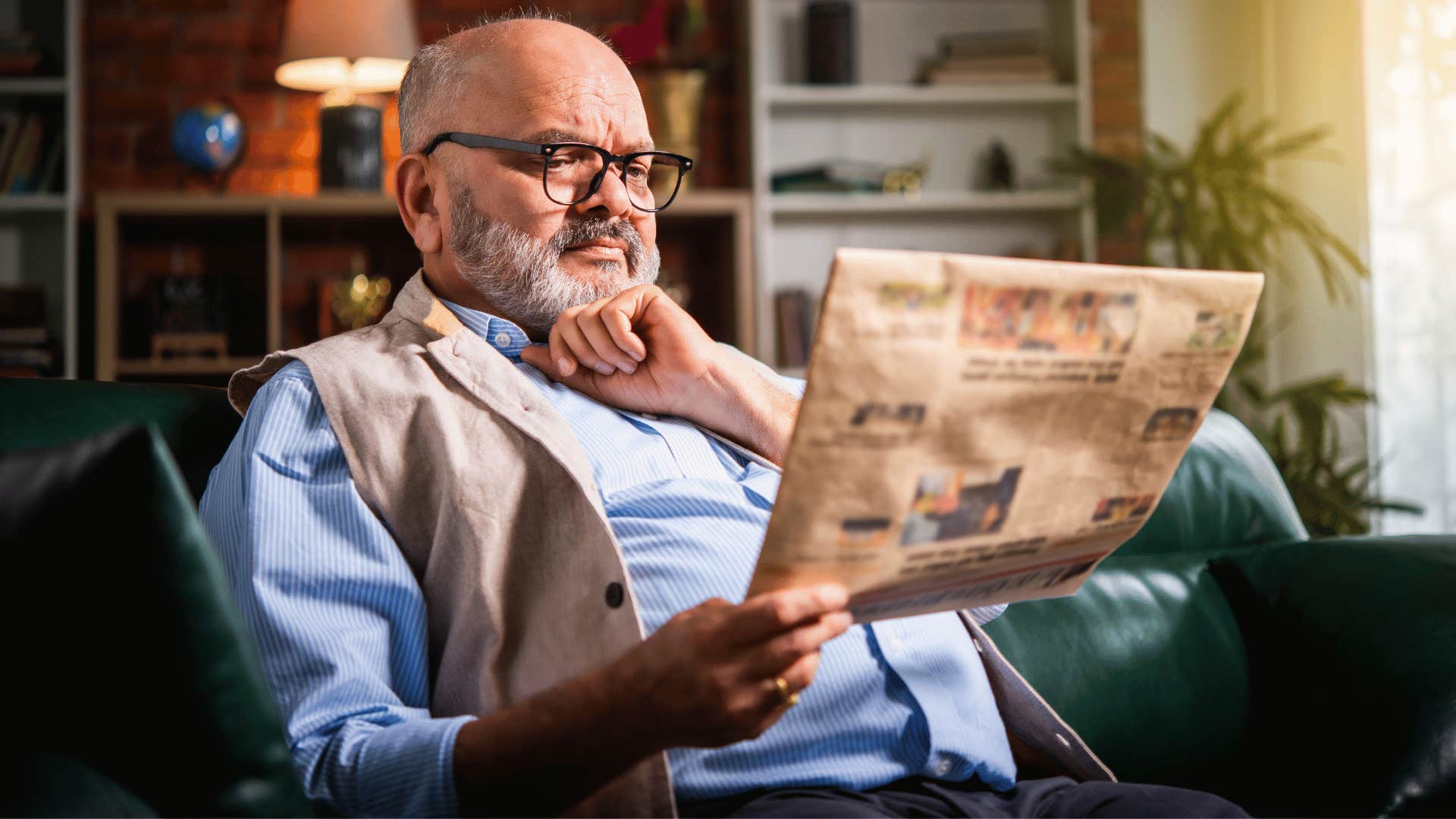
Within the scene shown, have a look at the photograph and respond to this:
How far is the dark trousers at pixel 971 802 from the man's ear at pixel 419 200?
0.83m

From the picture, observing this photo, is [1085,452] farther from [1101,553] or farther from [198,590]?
[198,590]

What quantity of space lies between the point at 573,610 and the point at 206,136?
3.24 m

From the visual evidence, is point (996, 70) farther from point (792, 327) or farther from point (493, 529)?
point (493, 529)

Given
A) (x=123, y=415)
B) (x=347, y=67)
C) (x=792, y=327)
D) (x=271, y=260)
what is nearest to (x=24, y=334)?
(x=271, y=260)

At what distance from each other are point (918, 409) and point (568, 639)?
420 millimetres

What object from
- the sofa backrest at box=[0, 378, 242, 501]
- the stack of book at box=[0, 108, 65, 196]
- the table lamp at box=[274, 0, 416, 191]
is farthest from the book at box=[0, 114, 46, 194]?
the sofa backrest at box=[0, 378, 242, 501]

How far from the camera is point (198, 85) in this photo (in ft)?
13.0

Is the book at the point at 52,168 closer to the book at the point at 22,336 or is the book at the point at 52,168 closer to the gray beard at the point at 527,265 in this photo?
the book at the point at 22,336

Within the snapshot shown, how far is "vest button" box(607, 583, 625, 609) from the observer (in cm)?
98

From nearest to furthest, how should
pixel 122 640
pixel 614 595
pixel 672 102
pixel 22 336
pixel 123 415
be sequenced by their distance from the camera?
pixel 122 640
pixel 614 595
pixel 123 415
pixel 22 336
pixel 672 102

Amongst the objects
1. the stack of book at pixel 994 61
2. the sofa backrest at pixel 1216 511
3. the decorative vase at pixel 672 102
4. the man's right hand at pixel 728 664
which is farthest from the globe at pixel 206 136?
the man's right hand at pixel 728 664

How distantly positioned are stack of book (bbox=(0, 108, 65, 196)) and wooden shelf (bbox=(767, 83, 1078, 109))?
218 cm

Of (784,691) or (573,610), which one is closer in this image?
(784,691)

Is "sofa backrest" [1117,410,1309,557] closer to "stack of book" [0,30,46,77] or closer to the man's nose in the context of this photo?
the man's nose
